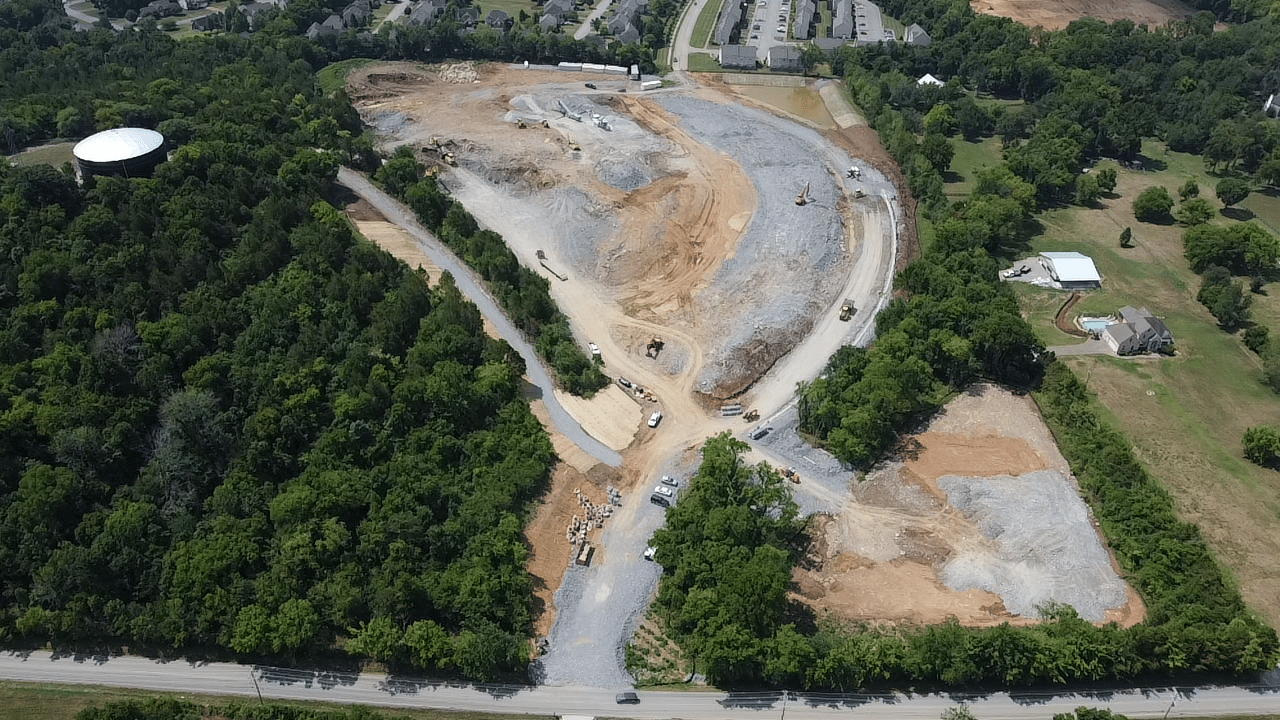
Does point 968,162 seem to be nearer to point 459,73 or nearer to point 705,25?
point 705,25

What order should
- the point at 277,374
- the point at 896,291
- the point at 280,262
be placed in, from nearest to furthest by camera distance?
the point at 277,374
the point at 280,262
the point at 896,291

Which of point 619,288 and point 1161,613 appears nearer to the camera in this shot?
point 1161,613

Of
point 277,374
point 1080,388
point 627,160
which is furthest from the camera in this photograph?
point 627,160

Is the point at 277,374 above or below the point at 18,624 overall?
above

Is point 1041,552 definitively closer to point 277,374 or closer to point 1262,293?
point 1262,293

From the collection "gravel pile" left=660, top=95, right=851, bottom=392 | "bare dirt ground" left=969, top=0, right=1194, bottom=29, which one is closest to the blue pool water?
"gravel pile" left=660, top=95, right=851, bottom=392

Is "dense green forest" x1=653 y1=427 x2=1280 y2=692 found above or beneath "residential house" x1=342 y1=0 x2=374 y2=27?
beneath

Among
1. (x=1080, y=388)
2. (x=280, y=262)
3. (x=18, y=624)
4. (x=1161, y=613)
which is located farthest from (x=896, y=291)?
(x=18, y=624)

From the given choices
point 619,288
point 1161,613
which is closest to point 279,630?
point 619,288

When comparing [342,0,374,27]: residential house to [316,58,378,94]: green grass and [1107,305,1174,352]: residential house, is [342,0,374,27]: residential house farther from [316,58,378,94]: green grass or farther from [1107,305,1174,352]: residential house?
[1107,305,1174,352]: residential house
